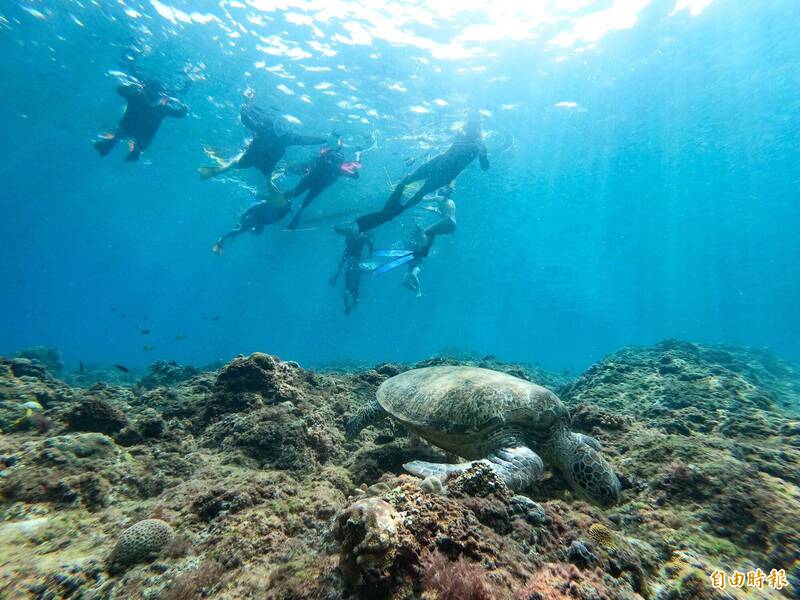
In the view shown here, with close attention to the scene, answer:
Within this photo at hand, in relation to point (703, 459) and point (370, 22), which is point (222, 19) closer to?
point (370, 22)

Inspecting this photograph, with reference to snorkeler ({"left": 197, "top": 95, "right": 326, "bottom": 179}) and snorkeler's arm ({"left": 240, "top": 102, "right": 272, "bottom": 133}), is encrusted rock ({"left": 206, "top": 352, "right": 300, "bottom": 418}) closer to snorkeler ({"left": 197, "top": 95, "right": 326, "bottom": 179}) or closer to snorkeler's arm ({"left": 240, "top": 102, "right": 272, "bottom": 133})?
snorkeler ({"left": 197, "top": 95, "right": 326, "bottom": 179})

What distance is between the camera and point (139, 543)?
85.1 inches

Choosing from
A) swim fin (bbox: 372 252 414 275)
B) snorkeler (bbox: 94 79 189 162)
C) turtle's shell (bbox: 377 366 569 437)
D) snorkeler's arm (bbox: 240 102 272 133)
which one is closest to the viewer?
turtle's shell (bbox: 377 366 569 437)

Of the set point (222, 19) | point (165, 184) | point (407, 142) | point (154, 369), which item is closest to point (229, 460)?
point (154, 369)

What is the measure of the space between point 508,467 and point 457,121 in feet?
Answer: 65.1

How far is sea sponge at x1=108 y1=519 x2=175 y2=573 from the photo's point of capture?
6.89ft

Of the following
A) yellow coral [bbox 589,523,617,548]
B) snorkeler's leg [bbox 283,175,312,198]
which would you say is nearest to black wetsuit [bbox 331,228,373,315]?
snorkeler's leg [bbox 283,175,312,198]

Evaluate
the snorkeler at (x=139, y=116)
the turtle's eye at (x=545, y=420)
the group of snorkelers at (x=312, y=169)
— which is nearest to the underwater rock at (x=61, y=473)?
the turtle's eye at (x=545, y=420)

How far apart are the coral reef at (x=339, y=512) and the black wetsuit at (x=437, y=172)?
30.2 feet

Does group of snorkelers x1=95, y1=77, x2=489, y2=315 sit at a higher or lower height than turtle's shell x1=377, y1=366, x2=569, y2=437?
higher

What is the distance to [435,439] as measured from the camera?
3.56m

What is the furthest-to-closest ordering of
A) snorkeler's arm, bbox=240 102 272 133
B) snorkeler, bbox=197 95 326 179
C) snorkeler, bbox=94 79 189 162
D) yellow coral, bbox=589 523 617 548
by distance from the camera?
snorkeler's arm, bbox=240 102 272 133, snorkeler, bbox=197 95 326 179, snorkeler, bbox=94 79 189 162, yellow coral, bbox=589 523 617 548

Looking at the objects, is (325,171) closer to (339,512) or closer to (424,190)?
(424,190)

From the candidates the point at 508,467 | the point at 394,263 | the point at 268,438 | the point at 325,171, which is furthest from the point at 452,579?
the point at 325,171
